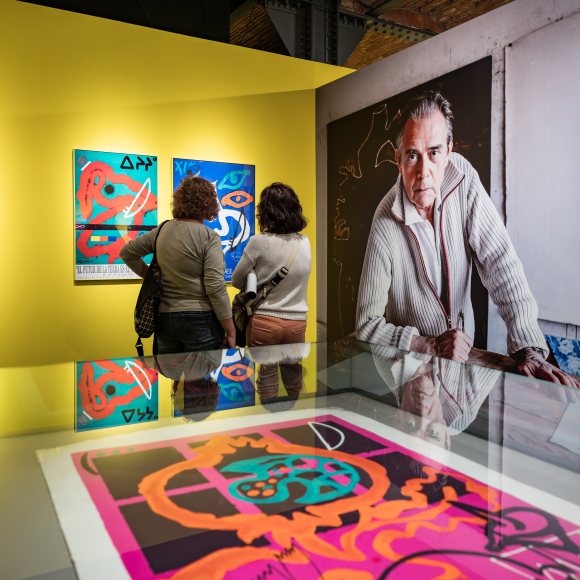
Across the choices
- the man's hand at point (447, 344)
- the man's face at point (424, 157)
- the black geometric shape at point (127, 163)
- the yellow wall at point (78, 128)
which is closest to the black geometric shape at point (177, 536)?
the man's hand at point (447, 344)

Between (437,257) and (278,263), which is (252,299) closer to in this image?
(278,263)

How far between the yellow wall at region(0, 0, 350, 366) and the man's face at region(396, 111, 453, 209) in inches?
50.9

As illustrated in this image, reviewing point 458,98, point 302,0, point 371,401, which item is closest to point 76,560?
point 371,401

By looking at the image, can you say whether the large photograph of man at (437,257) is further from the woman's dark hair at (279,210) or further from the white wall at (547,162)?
the woman's dark hair at (279,210)

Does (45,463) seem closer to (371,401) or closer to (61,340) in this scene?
(371,401)

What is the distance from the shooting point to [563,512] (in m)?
0.66

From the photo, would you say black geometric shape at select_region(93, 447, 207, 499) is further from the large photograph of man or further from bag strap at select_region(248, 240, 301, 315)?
the large photograph of man

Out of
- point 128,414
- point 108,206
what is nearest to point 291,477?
point 128,414

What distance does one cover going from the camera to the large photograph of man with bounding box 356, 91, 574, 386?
2998mm

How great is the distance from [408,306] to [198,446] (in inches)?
115

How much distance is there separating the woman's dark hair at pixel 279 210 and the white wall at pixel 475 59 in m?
1.11

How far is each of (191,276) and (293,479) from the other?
76.2 inches

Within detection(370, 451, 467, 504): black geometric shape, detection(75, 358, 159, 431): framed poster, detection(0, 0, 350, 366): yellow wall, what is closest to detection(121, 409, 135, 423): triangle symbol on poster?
detection(75, 358, 159, 431): framed poster

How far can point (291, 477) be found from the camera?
2.45ft
